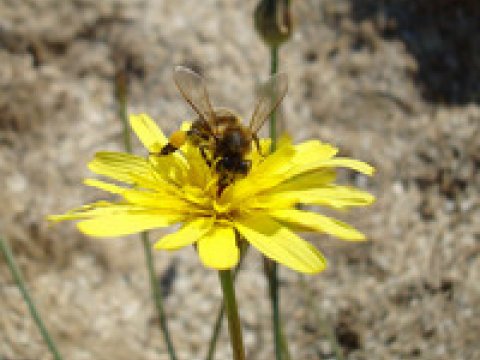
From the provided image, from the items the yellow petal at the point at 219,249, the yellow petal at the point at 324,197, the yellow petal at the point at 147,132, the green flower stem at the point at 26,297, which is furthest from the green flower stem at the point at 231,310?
the green flower stem at the point at 26,297

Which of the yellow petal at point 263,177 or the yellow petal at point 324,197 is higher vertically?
the yellow petal at point 263,177

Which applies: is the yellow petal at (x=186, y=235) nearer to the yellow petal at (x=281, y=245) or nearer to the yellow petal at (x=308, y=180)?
the yellow petal at (x=281, y=245)

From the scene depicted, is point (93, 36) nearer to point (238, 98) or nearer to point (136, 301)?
point (238, 98)

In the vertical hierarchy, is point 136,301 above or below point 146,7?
below

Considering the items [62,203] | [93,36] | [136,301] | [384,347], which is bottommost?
[384,347]

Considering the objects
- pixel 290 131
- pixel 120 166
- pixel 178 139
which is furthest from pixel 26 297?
pixel 290 131

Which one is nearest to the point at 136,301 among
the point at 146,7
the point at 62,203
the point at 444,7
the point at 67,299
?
the point at 67,299

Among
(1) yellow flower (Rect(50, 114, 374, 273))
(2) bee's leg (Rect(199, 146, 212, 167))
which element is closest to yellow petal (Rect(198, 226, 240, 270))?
(1) yellow flower (Rect(50, 114, 374, 273))
